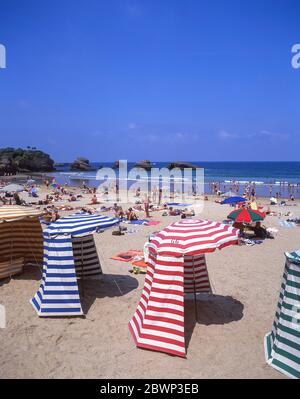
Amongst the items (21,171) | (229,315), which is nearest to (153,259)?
(229,315)

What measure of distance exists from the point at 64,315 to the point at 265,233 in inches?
388

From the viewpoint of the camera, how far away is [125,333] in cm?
604

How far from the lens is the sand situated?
16.4 ft

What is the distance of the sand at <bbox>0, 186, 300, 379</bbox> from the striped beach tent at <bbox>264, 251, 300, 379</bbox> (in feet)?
0.61

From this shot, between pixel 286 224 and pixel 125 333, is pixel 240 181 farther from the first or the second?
pixel 125 333

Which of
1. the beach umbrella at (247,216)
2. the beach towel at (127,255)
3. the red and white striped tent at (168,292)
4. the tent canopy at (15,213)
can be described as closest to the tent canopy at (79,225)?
the tent canopy at (15,213)

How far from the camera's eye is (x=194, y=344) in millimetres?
5656

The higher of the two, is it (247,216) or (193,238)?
(193,238)

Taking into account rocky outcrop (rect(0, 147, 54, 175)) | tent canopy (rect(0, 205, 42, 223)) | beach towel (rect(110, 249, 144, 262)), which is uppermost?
rocky outcrop (rect(0, 147, 54, 175))

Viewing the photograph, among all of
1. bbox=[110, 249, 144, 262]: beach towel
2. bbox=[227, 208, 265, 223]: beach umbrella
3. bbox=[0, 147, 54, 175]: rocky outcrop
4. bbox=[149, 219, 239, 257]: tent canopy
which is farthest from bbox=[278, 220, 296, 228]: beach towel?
bbox=[0, 147, 54, 175]: rocky outcrop

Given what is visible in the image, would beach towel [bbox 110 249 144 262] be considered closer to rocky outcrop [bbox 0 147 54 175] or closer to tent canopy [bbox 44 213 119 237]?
tent canopy [bbox 44 213 119 237]

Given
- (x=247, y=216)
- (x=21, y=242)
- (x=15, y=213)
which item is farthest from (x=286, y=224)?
(x=15, y=213)

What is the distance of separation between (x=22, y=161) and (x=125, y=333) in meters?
70.8
